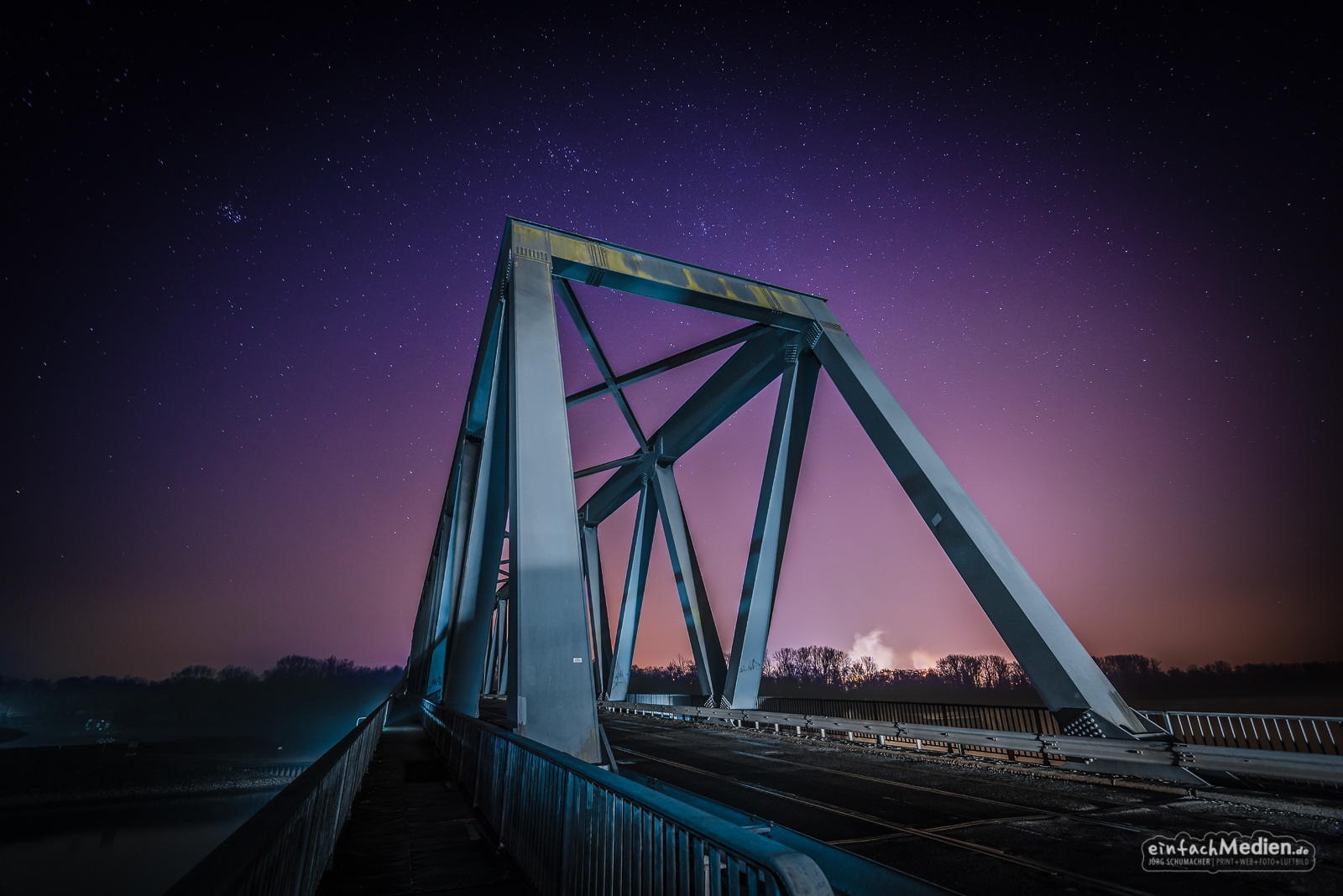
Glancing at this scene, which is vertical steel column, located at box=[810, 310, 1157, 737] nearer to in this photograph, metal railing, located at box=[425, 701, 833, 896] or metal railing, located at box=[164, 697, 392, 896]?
metal railing, located at box=[425, 701, 833, 896]

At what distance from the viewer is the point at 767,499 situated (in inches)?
662

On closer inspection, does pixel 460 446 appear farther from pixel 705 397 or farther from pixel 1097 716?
pixel 1097 716

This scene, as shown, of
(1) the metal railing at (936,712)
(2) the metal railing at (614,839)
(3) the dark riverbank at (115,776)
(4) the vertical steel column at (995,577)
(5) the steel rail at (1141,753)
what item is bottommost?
(3) the dark riverbank at (115,776)

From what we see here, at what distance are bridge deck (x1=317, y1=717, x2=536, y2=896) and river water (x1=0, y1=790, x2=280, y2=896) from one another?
75.0 m

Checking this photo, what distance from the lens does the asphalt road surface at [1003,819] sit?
4.22 metres

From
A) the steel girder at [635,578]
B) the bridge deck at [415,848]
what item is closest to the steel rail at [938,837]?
the bridge deck at [415,848]

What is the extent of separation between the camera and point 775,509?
55.1ft

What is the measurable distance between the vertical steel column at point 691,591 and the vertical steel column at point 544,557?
11661 millimetres

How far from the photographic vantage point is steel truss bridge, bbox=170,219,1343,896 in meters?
2.92

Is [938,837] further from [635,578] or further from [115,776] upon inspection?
[115,776]

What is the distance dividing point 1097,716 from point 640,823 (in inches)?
355

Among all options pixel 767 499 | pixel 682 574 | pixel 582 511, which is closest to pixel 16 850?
pixel 582 511

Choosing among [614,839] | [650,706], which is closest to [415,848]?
[614,839]

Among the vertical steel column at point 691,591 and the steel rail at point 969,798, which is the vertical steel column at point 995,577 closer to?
the steel rail at point 969,798
